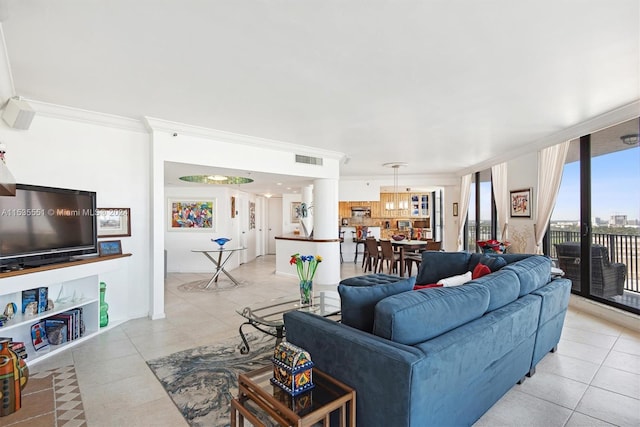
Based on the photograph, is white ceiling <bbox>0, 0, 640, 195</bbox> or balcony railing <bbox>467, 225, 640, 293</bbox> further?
balcony railing <bbox>467, 225, 640, 293</bbox>

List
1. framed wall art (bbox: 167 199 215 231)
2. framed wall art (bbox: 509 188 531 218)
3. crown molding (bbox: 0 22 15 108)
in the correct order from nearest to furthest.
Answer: crown molding (bbox: 0 22 15 108)
framed wall art (bbox: 509 188 531 218)
framed wall art (bbox: 167 199 215 231)

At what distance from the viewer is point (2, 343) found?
2.22 metres

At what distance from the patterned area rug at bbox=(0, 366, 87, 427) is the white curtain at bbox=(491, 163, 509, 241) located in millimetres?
6877

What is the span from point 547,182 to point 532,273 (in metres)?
3.27

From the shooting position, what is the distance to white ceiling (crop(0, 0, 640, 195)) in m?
1.99

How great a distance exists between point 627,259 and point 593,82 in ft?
7.86

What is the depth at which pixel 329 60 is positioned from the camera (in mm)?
2576

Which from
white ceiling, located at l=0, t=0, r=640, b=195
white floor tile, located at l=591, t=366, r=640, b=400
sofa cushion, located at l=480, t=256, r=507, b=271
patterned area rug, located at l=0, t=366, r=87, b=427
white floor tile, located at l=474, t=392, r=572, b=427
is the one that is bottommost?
white floor tile, located at l=591, t=366, r=640, b=400

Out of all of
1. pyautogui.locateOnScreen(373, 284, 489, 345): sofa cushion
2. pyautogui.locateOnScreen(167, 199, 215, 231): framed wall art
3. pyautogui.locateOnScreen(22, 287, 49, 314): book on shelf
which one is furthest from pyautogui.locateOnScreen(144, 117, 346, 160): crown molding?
pyautogui.locateOnScreen(373, 284, 489, 345): sofa cushion

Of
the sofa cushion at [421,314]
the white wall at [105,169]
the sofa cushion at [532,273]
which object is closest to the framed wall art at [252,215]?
the white wall at [105,169]

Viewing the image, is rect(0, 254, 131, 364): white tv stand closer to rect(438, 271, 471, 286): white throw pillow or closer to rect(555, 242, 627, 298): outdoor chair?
rect(438, 271, 471, 286): white throw pillow

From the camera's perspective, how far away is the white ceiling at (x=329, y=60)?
199 cm

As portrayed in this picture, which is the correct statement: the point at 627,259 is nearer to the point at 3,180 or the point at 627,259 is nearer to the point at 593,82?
the point at 593,82

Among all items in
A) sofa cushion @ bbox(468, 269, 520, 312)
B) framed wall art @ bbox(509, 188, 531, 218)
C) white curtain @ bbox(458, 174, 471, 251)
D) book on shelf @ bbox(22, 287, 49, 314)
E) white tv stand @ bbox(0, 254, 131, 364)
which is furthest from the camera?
white curtain @ bbox(458, 174, 471, 251)
